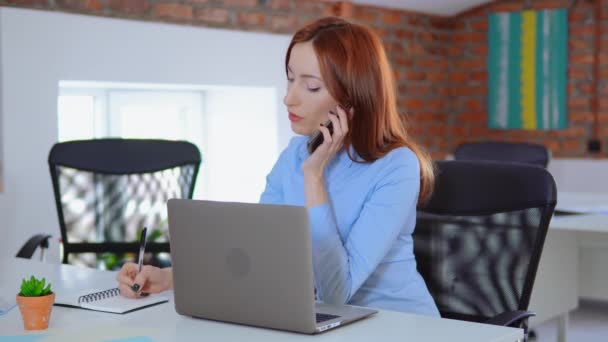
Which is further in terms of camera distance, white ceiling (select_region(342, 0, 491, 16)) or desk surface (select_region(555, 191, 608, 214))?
white ceiling (select_region(342, 0, 491, 16))

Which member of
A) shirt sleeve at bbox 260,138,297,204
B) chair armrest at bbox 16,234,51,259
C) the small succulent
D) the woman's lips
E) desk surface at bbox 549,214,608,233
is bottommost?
chair armrest at bbox 16,234,51,259

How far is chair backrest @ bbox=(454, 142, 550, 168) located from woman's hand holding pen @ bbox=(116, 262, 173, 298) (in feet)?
8.91

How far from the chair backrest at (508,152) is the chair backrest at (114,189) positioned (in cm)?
190

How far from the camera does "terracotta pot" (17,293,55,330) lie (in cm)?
151

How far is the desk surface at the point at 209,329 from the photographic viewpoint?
4.61 feet

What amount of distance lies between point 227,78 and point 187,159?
1728 millimetres

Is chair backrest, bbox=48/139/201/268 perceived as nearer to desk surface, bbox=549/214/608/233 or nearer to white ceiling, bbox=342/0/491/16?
desk surface, bbox=549/214/608/233

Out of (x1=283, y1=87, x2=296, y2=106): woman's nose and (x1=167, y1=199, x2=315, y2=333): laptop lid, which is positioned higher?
(x1=283, y1=87, x2=296, y2=106): woman's nose

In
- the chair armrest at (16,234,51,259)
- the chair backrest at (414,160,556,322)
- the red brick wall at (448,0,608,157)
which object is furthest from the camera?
the red brick wall at (448,0,608,157)

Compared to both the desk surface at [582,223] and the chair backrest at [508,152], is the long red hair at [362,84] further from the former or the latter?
the chair backrest at [508,152]

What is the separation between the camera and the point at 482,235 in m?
2.03

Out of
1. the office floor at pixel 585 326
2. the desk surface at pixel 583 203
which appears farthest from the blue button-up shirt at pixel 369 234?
the office floor at pixel 585 326

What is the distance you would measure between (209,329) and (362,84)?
0.63 m

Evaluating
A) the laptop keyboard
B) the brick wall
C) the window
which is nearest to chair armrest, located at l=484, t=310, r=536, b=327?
the laptop keyboard
